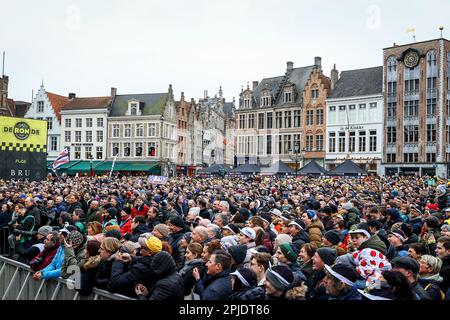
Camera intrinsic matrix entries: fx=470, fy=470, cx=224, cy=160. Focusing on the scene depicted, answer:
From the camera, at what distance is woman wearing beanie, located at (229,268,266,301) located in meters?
5.12

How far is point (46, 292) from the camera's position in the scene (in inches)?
250

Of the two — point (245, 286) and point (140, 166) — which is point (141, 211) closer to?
point (245, 286)

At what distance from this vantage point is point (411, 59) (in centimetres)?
5059

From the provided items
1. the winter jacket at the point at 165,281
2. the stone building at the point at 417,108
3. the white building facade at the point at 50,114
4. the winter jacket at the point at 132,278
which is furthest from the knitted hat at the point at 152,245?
the white building facade at the point at 50,114

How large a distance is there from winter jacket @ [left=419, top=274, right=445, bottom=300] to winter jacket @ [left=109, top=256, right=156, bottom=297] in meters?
3.14

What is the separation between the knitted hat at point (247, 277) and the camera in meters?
5.34

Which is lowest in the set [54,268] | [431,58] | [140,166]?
[54,268]

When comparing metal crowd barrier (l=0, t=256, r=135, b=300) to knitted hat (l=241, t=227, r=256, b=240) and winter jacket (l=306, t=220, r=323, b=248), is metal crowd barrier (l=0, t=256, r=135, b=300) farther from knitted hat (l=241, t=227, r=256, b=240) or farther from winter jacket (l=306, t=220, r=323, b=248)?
winter jacket (l=306, t=220, r=323, b=248)

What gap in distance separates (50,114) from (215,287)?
2565 inches

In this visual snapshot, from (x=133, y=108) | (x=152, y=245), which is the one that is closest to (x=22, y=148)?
(x=152, y=245)

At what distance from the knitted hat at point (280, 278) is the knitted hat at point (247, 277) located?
386 millimetres

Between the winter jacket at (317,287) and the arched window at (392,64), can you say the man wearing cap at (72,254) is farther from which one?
the arched window at (392,64)

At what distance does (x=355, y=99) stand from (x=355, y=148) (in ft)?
18.7
